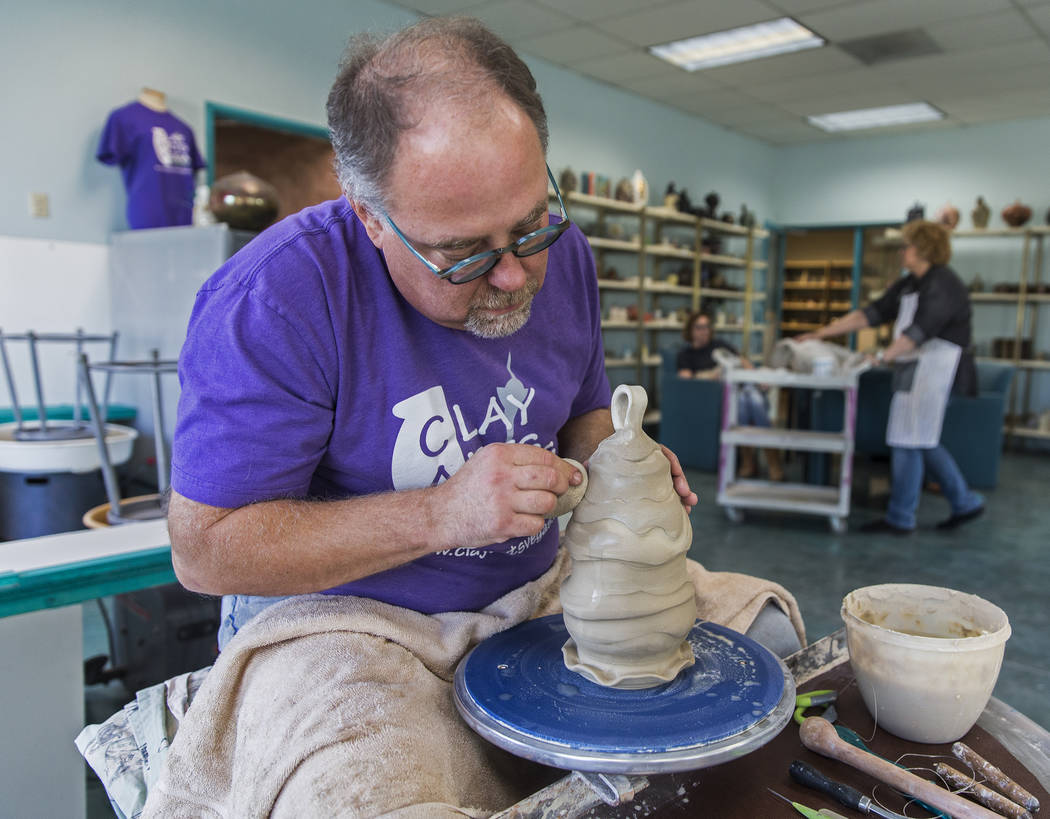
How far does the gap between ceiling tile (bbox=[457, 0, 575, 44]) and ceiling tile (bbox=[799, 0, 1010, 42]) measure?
1664 mm

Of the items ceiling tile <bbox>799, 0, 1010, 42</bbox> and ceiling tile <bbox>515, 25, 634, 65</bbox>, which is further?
ceiling tile <bbox>515, 25, 634, 65</bbox>

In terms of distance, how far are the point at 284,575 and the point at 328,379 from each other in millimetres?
266

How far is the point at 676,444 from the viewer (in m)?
5.86

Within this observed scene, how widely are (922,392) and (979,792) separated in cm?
361

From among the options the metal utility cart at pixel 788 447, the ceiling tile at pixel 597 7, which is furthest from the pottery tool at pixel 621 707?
the ceiling tile at pixel 597 7

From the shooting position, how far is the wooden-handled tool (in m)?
0.87

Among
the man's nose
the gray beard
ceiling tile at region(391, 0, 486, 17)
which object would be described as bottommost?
the gray beard

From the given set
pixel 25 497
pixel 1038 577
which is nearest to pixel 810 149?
pixel 1038 577

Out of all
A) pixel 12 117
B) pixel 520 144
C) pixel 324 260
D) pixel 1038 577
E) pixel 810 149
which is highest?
pixel 810 149

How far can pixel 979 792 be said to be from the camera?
0.92 m

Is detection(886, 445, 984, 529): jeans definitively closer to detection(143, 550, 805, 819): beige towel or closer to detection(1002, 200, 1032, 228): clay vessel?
detection(143, 550, 805, 819): beige towel

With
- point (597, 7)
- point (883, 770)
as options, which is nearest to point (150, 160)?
point (597, 7)

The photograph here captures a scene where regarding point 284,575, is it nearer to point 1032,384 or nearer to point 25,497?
point 25,497

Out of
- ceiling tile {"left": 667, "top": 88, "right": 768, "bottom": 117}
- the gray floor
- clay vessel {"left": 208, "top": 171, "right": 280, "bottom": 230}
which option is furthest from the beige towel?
ceiling tile {"left": 667, "top": 88, "right": 768, "bottom": 117}
